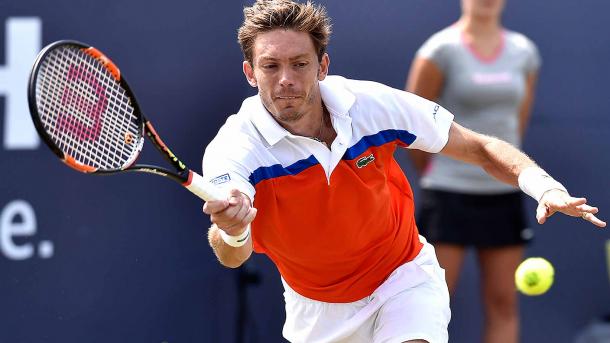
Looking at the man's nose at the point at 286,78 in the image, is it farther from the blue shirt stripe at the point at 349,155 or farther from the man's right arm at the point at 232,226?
the man's right arm at the point at 232,226

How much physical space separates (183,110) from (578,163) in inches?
86.2

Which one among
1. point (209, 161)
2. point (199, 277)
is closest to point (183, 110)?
point (199, 277)

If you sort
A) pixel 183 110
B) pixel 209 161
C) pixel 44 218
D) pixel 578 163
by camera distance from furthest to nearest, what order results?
pixel 578 163
pixel 183 110
pixel 44 218
pixel 209 161

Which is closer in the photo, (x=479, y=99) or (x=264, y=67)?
(x=264, y=67)

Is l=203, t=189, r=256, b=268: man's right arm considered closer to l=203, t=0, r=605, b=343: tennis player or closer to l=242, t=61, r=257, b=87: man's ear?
l=203, t=0, r=605, b=343: tennis player

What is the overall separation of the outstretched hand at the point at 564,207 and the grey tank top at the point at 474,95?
202 cm

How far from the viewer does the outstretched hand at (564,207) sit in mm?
3826

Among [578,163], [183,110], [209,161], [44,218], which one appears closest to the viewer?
[209,161]

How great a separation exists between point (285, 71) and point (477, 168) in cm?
227

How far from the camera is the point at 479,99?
5980mm

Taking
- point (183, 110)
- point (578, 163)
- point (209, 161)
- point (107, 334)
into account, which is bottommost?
point (107, 334)

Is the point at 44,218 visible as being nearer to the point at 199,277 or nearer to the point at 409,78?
the point at 199,277

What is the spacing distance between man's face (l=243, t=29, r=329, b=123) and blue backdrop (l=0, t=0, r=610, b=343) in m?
1.71

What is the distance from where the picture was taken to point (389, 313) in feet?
13.9
